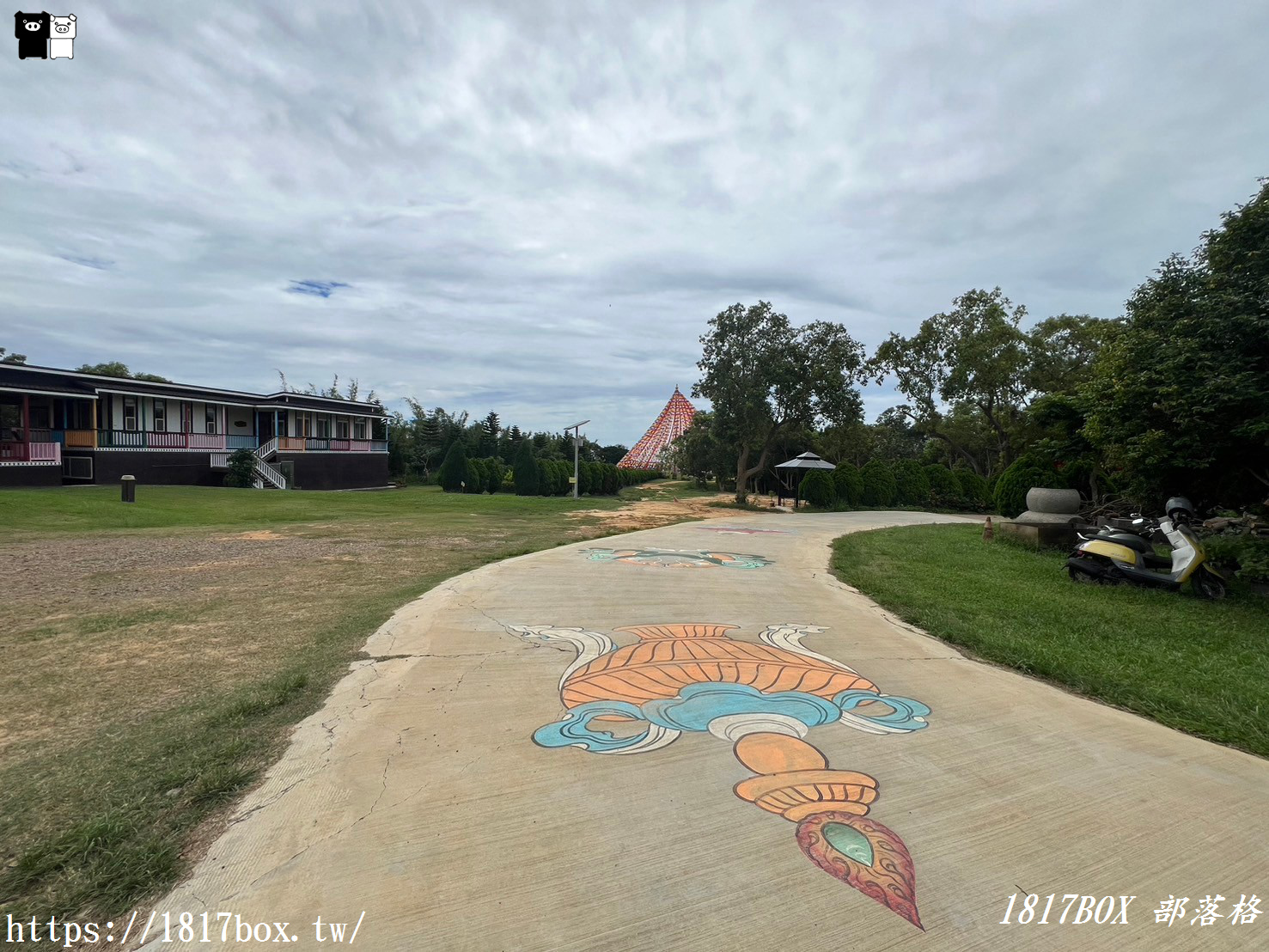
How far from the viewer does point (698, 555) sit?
986cm

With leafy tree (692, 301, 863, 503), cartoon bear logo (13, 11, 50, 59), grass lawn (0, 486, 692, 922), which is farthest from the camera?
leafy tree (692, 301, 863, 503)

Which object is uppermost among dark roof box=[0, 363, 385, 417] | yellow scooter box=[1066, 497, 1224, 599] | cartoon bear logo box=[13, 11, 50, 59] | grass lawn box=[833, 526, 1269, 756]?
cartoon bear logo box=[13, 11, 50, 59]

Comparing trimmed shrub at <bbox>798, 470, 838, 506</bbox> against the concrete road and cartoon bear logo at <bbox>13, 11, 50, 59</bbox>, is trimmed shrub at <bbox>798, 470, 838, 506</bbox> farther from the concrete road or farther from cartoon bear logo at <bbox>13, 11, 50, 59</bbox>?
cartoon bear logo at <bbox>13, 11, 50, 59</bbox>

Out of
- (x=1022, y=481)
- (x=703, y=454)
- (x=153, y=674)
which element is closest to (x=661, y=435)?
(x=703, y=454)

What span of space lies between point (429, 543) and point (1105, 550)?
1008cm

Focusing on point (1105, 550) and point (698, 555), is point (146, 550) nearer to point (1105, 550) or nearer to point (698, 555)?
point (698, 555)

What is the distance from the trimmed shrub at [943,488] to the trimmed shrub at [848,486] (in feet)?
10.5

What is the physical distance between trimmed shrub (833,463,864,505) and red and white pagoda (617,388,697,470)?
1131 inches

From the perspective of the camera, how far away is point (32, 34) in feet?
20.3

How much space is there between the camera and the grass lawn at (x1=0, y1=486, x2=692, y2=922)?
2.13 meters

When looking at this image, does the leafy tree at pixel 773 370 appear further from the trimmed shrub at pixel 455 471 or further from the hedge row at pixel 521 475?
the trimmed shrub at pixel 455 471

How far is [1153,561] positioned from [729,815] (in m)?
8.34

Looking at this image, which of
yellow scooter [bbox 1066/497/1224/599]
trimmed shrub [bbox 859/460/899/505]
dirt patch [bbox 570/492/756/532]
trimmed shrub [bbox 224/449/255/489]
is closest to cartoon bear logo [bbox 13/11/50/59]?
dirt patch [bbox 570/492/756/532]

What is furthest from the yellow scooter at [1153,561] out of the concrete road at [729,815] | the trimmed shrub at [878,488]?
the trimmed shrub at [878,488]
